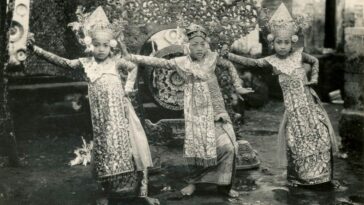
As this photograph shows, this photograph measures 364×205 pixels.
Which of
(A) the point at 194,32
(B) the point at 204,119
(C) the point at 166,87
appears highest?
(A) the point at 194,32

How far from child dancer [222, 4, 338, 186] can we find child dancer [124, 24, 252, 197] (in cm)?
47

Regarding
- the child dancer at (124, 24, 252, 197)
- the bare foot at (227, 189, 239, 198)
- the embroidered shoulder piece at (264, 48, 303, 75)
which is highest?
the embroidered shoulder piece at (264, 48, 303, 75)

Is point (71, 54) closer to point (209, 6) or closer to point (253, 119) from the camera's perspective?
point (209, 6)

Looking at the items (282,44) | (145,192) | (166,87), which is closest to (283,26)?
(282,44)

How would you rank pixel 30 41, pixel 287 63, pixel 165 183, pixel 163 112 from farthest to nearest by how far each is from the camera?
pixel 163 112 < pixel 165 183 < pixel 287 63 < pixel 30 41

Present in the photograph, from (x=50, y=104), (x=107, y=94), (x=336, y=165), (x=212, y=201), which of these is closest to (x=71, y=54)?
(x=50, y=104)

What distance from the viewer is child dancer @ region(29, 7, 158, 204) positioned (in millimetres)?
5559

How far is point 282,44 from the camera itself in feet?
20.6

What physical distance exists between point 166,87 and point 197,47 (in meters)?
2.59

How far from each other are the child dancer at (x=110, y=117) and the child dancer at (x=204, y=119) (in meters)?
0.50

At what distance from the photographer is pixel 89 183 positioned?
656 centimetres

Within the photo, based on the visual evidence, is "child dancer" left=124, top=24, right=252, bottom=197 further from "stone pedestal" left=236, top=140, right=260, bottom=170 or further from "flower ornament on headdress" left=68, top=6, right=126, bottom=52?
"stone pedestal" left=236, top=140, right=260, bottom=170

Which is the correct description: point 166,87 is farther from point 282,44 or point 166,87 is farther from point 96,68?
point 96,68

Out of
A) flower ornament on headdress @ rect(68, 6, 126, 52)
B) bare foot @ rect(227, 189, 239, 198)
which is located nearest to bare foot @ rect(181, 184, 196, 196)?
bare foot @ rect(227, 189, 239, 198)
